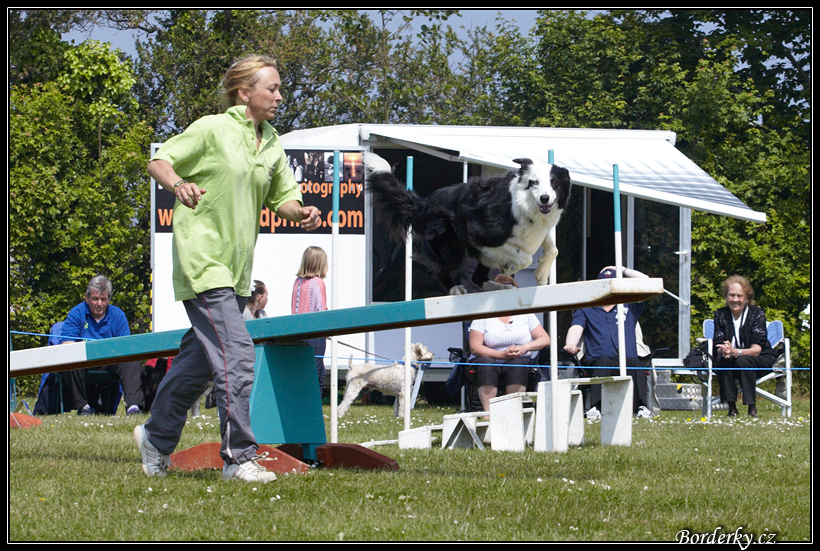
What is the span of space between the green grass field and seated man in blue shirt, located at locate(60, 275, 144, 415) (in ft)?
8.76

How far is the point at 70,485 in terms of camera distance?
3.71 metres

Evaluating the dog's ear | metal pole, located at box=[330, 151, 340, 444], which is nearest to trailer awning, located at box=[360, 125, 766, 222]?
metal pole, located at box=[330, 151, 340, 444]

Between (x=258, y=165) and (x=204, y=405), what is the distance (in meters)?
5.82

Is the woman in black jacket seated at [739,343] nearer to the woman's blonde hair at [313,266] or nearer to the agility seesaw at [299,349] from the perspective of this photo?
the woman's blonde hair at [313,266]

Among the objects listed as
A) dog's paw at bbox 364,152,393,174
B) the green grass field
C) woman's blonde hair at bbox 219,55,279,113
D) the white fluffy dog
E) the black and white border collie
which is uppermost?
woman's blonde hair at bbox 219,55,279,113

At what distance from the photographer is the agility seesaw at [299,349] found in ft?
12.2

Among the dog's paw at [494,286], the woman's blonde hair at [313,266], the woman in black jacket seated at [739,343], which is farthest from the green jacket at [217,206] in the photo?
the woman in black jacket seated at [739,343]

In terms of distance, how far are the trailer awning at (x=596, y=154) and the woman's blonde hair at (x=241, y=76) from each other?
4086 mm

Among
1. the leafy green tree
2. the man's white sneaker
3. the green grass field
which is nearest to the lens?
the green grass field

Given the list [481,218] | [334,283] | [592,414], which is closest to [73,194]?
[592,414]

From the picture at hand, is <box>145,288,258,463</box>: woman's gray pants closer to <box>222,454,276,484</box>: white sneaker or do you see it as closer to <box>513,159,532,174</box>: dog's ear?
<box>222,454,276,484</box>: white sneaker

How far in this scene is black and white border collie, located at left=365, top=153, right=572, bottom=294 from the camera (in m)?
3.77

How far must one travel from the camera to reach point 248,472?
3.71 m

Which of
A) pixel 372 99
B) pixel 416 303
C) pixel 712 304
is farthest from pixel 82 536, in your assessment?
pixel 372 99
